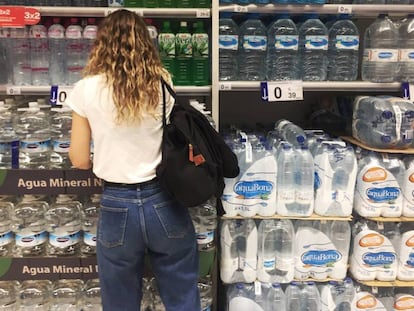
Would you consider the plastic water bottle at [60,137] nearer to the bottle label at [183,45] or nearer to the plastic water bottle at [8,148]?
the plastic water bottle at [8,148]

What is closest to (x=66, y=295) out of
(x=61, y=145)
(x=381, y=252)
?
(x=61, y=145)

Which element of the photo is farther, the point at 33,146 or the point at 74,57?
the point at 74,57

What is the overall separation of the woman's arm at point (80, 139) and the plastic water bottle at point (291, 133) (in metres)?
1.31

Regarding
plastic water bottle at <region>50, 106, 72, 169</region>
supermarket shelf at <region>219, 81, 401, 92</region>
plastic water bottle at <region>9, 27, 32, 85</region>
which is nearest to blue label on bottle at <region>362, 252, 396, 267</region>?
supermarket shelf at <region>219, 81, 401, 92</region>

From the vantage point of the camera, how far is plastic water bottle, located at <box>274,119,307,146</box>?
277 centimetres

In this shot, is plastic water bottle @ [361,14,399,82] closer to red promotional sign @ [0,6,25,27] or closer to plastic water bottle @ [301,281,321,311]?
plastic water bottle @ [301,281,321,311]

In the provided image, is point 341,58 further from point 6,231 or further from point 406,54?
point 6,231

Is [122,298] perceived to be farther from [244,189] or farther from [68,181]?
[244,189]

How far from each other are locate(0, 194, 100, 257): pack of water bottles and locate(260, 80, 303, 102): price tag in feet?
4.12

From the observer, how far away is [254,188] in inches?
105

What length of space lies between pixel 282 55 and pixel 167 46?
2.49 feet

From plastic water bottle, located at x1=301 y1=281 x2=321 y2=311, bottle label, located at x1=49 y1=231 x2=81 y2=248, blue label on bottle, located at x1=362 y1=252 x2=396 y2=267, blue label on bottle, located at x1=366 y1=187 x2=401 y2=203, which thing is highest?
blue label on bottle, located at x1=366 y1=187 x2=401 y2=203

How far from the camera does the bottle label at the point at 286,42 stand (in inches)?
110

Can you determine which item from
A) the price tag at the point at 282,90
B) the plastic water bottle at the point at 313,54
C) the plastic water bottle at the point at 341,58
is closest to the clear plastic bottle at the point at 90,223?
the price tag at the point at 282,90
